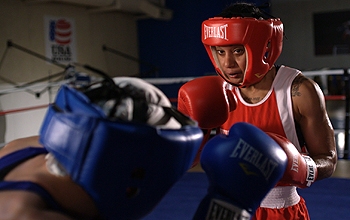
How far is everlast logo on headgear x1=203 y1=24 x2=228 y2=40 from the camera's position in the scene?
4.81 feet

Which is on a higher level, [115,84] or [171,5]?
[171,5]

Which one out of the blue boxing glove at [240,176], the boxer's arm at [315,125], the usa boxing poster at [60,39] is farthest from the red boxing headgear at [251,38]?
the usa boxing poster at [60,39]

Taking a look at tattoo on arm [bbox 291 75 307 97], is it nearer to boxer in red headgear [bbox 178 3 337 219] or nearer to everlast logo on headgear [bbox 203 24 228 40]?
boxer in red headgear [bbox 178 3 337 219]

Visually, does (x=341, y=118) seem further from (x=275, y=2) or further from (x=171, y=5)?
(x=275, y=2)

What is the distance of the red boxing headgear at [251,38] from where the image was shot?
145 cm

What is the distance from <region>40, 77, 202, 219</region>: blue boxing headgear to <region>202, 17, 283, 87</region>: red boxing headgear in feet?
2.33

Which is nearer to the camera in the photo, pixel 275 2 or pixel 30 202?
pixel 30 202

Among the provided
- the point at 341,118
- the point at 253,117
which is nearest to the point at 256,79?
the point at 253,117

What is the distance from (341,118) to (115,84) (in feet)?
22.9

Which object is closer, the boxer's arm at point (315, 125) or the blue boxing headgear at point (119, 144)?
the blue boxing headgear at point (119, 144)

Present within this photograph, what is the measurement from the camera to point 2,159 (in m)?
0.85

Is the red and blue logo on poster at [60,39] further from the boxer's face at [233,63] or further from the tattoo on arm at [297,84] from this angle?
the tattoo on arm at [297,84]

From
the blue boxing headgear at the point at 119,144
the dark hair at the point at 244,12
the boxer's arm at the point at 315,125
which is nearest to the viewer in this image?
the blue boxing headgear at the point at 119,144

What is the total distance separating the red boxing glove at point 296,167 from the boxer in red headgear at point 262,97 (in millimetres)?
84
